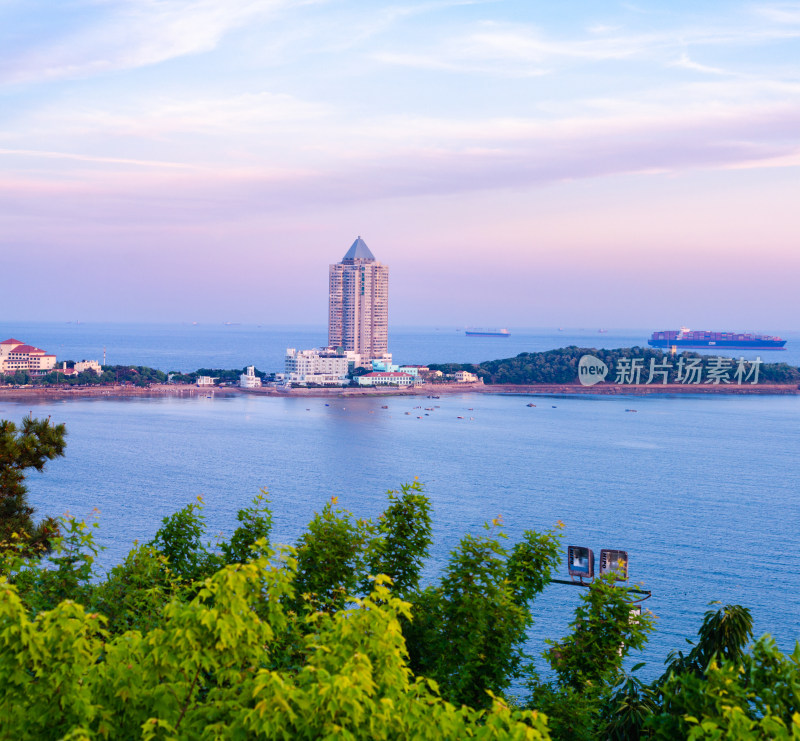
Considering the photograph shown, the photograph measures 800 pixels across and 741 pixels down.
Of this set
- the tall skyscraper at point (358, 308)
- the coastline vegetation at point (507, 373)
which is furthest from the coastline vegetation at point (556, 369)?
the tall skyscraper at point (358, 308)

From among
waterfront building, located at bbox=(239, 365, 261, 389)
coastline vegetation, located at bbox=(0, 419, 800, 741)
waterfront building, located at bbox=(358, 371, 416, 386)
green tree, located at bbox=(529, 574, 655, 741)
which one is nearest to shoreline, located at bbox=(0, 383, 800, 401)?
waterfront building, located at bbox=(239, 365, 261, 389)

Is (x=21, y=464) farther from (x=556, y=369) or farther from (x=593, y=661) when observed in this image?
(x=556, y=369)

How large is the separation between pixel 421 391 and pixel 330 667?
234ft

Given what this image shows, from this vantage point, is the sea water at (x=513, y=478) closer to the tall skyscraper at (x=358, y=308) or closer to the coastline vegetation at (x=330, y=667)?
the coastline vegetation at (x=330, y=667)

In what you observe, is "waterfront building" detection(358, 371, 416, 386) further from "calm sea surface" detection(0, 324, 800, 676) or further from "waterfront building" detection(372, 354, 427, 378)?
"calm sea surface" detection(0, 324, 800, 676)

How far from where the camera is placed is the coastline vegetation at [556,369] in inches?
3179

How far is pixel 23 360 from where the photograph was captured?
73.1m

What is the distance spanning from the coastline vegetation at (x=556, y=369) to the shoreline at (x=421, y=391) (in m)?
1.43

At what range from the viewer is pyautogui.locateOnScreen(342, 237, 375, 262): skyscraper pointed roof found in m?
105

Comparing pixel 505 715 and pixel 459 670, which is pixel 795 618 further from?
pixel 505 715

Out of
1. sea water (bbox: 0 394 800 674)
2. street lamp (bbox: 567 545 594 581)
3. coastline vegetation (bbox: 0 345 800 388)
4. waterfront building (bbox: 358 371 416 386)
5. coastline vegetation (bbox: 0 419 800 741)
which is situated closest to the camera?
coastline vegetation (bbox: 0 419 800 741)

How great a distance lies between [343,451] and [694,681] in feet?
118

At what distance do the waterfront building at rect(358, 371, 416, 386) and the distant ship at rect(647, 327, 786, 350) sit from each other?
81.5 m

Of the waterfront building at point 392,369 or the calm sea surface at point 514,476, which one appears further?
the waterfront building at point 392,369
